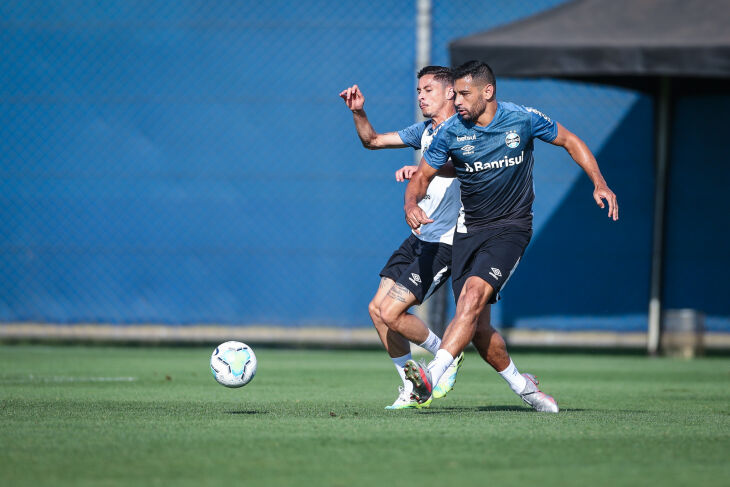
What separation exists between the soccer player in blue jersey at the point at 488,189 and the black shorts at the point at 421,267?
1.65ft

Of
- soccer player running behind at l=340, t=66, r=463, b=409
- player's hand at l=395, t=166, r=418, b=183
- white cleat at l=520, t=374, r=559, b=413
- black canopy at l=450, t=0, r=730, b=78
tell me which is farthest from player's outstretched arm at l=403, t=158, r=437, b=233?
black canopy at l=450, t=0, r=730, b=78

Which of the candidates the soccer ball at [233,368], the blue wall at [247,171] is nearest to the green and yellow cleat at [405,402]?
the soccer ball at [233,368]

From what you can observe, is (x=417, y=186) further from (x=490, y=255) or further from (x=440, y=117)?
(x=440, y=117)

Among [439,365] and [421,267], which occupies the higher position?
[421,267]

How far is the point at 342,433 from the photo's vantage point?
4965 mm

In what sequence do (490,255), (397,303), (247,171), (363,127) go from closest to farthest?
(490,255)
(397,303)
(363,127)
(247,171)

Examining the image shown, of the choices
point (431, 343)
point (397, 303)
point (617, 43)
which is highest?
point (617, 43)

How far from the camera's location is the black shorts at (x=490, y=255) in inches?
245

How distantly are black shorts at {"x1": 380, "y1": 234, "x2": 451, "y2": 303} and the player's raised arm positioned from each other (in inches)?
27.9

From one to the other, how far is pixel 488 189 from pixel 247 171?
821 cm

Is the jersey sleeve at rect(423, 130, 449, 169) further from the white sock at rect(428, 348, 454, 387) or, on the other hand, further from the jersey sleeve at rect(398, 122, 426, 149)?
the white sock at rect(428, 348, 454, 387)

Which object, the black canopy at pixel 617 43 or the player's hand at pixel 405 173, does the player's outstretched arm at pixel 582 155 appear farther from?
the black canopy at pixel 617 43

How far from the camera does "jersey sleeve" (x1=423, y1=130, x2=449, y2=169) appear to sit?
6.38 m

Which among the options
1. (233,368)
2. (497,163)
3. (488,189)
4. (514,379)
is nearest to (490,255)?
(488,189)
